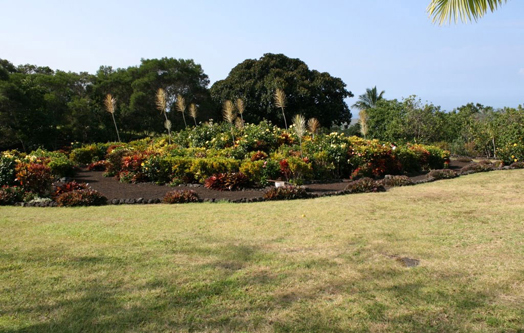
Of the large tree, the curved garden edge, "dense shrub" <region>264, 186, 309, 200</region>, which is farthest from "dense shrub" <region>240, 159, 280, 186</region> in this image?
the large tree

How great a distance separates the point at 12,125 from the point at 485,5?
20524 millimetres

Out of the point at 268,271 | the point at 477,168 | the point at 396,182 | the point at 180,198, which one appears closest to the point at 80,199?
the point at 180,198

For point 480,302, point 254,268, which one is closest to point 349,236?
point 254,268

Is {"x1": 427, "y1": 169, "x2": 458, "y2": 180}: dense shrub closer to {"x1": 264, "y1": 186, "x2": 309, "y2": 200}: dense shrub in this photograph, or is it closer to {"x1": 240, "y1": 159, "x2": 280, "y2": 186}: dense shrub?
{"x1": 240, "y1": 159, "x2": 280, "y2": 186}: dense shrub

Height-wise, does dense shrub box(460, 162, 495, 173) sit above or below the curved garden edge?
below

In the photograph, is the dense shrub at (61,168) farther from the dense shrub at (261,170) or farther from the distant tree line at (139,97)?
the dense shrub at (261,170)

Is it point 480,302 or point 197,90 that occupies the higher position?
point 197,90

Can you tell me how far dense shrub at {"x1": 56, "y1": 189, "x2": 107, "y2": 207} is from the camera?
27.9 feet

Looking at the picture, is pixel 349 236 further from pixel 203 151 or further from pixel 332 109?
pixel 332 109

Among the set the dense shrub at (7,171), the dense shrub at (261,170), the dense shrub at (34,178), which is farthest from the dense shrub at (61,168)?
the dense shrub at (261,170)

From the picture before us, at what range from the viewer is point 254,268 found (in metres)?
4.07

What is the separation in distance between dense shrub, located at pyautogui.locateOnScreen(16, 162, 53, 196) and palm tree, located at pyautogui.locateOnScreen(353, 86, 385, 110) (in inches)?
1400

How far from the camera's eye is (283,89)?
29.2 m

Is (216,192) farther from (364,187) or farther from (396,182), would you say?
(396,182)
